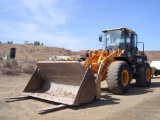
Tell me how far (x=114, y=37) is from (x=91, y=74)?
437 cm

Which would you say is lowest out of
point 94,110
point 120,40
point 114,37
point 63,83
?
point 94,110

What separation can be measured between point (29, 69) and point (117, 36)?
9.06 metres

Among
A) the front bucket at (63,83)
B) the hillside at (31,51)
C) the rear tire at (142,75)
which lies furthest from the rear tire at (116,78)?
the hillside at (31,51)

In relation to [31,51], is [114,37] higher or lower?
lower

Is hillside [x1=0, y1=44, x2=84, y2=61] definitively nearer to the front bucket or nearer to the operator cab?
the operator cab

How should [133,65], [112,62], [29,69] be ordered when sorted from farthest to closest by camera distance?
[29,69]
[133,65]
[112,62]

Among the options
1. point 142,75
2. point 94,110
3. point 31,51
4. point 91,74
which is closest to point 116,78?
point 91,74

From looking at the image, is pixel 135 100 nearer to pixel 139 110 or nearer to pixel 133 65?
pixel 139 110

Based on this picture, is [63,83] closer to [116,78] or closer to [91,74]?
[91,74]

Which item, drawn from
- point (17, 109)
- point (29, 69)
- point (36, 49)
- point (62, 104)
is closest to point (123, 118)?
point (62, 104)

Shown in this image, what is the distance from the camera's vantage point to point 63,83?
8.51m

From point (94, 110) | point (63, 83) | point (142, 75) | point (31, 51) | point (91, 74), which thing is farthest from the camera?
point (31, 51)

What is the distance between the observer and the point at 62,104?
Result: 703 centimetres

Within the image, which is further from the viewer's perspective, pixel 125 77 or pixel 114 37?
pixel 114 37
